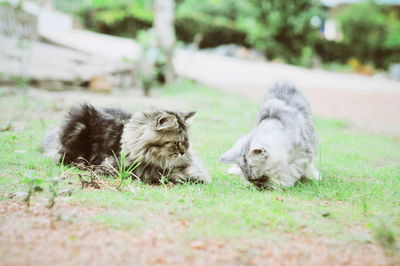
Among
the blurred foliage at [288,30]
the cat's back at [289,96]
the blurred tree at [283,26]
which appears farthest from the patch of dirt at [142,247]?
Result: the blurred tree at [283,26]

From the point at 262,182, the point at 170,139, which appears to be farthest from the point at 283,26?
the point at 170,139

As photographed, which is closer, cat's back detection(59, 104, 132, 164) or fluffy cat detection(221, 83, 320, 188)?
fluffy cat detection(221, 83, 320, 188)

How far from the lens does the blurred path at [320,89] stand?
10227mm

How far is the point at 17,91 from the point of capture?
32.1 feet

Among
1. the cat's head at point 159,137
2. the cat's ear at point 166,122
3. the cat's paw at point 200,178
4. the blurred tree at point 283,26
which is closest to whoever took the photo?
the cat's ear at point 166,122

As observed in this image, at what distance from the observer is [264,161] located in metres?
3.99

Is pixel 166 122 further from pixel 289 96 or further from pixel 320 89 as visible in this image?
pixel 320 89

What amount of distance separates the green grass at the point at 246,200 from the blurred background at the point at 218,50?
235 cm

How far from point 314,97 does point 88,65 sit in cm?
681

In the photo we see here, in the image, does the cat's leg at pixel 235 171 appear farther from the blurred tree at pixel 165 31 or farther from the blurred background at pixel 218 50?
the blurred tree at pixel 165 31

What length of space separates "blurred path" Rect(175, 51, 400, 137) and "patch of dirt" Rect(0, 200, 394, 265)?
450cm

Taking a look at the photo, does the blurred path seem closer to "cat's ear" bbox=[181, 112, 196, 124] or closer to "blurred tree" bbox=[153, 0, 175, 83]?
"blurred tree" bbox=[153, 0, 175, 83]

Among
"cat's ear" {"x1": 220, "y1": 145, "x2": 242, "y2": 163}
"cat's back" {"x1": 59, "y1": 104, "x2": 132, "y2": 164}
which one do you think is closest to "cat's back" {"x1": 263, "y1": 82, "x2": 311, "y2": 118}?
"cat's ear" {"x1": 220, "y1": 145, "x2": 242, "y2": 163}

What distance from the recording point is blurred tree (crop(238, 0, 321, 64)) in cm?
2302
